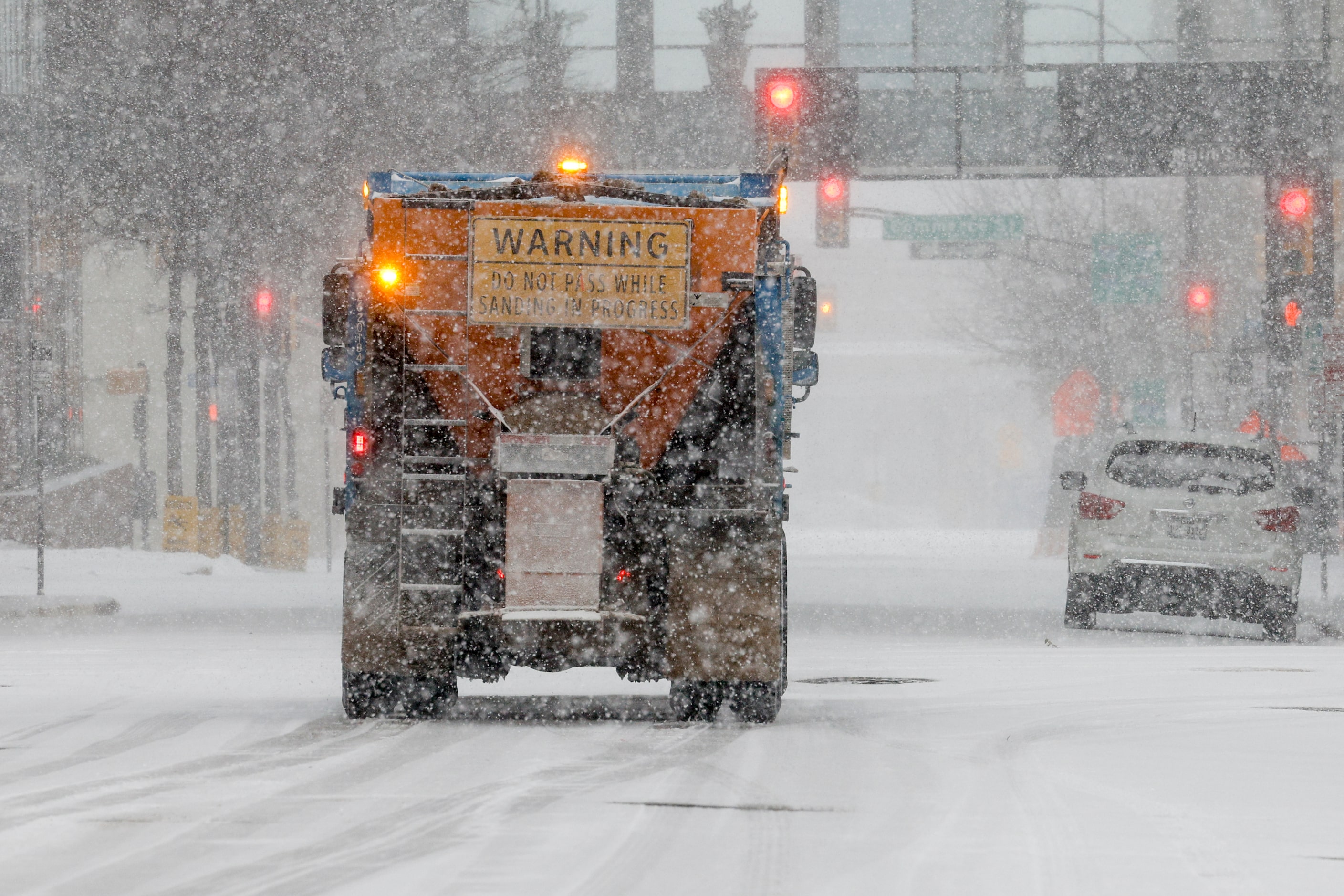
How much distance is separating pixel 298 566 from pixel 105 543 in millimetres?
5031

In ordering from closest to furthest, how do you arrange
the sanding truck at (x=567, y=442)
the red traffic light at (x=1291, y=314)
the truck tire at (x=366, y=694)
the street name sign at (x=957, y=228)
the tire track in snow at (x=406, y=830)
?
the tire track in snow at (x=406, y=830)
the sanding truck at (x=567, y=442)
the truck tire at (x=366, y=694)
the red traffic light at (x=1291, y=314)
the street name sign at (x=957, y=228)

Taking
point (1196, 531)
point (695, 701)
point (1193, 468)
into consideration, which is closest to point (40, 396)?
point (1193, 468)

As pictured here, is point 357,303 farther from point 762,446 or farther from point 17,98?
point 17,98

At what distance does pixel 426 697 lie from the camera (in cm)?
1112

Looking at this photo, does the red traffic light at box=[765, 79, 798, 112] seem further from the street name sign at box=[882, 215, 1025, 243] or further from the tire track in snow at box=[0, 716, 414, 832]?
the tire track in snow at box=[0, 716, 414, 832]

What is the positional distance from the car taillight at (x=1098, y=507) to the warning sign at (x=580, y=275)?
910cm

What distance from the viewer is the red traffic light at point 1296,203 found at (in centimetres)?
2423

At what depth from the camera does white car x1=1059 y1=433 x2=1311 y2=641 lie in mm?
18578

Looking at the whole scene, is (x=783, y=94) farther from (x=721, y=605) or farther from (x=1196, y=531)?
(x=721, y=605)

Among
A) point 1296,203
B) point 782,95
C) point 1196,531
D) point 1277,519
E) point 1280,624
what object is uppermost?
point 782,95

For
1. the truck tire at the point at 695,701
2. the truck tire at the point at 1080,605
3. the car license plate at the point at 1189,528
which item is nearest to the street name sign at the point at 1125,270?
the truck tire at the point at 1080,605

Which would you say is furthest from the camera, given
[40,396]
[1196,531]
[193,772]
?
[40,396]

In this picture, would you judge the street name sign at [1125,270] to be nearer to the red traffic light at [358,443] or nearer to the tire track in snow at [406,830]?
the red traffic light at [358,443]

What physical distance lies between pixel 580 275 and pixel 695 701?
7.39ft
